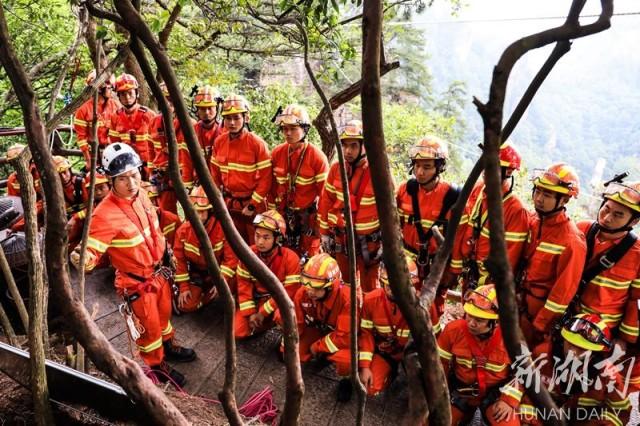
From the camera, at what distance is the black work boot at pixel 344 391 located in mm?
4188

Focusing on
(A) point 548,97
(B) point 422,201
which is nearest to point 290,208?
(B) point 422,201

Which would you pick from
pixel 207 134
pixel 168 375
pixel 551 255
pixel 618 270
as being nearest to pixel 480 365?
pixel 551 255

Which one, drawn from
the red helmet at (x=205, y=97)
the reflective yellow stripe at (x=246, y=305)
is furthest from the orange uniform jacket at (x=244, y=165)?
the reflective yellow stripe at (x=246, y=305)

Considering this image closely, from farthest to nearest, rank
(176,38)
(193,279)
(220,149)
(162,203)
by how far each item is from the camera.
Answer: (176,38)
(162,203)
(220,149)
(193,279)

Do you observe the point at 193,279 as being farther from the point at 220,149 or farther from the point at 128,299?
the point at 220,149

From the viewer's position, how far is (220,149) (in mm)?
5879

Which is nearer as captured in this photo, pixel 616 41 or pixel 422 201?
pixel 422 201

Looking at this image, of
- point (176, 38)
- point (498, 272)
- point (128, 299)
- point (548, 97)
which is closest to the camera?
point (498, 272)

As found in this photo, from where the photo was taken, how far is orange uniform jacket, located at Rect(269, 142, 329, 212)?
5.62 meters

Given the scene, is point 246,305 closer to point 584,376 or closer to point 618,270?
point 584,376

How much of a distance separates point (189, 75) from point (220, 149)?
443 cm

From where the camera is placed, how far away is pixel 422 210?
4754 millimetres

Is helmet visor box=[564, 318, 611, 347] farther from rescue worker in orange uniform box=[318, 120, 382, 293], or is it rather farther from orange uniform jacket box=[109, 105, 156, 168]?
orange uniform jacket box=[109, 105, 156, 168]

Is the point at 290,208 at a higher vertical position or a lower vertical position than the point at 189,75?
lower
